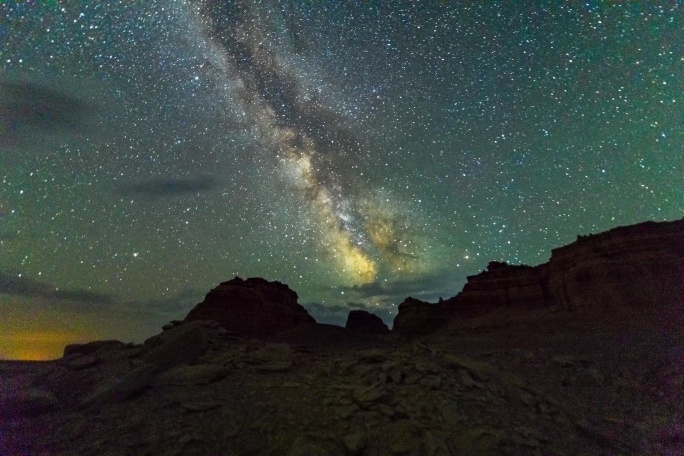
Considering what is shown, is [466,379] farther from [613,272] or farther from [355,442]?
[613,272]

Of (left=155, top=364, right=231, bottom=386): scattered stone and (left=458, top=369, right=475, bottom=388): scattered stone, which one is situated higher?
(left=155, top=364, right=231, bottom=386): scattered stone

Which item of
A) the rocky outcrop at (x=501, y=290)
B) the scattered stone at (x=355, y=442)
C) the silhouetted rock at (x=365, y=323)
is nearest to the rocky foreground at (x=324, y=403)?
the scattered stone at (x=355, y=442)

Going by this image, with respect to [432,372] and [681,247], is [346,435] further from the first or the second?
[681,247]

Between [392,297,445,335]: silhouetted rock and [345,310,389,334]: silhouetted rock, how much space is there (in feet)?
29.6

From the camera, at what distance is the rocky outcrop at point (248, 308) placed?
5091cm

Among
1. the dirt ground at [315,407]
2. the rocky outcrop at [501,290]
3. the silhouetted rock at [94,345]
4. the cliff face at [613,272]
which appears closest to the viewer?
the dirt ground at [315,407]

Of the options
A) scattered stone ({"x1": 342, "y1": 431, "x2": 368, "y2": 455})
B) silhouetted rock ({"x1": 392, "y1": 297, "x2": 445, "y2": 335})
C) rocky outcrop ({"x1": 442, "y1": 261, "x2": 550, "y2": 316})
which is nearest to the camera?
scattered stone ({"x1": 342, "y1": 431, "x2": 368, "y2": 455})

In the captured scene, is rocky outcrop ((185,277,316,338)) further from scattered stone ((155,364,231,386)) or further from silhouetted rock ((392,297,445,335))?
scattered stone ((155,364,231,386))

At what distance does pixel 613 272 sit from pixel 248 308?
47.3 m

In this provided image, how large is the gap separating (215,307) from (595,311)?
47.9 metres

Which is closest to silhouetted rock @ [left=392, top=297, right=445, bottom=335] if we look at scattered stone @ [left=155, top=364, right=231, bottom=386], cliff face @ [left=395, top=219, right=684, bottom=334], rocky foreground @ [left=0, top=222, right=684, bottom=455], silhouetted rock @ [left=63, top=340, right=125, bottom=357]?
cliff face @ [left=395, top=219, right=684, bottom=334]

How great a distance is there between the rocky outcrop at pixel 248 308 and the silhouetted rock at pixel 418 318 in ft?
61.0

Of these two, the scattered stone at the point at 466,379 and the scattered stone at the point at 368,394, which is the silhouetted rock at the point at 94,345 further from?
the scattered stone at the point at 466,379

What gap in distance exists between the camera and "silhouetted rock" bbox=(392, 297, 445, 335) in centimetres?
5612
